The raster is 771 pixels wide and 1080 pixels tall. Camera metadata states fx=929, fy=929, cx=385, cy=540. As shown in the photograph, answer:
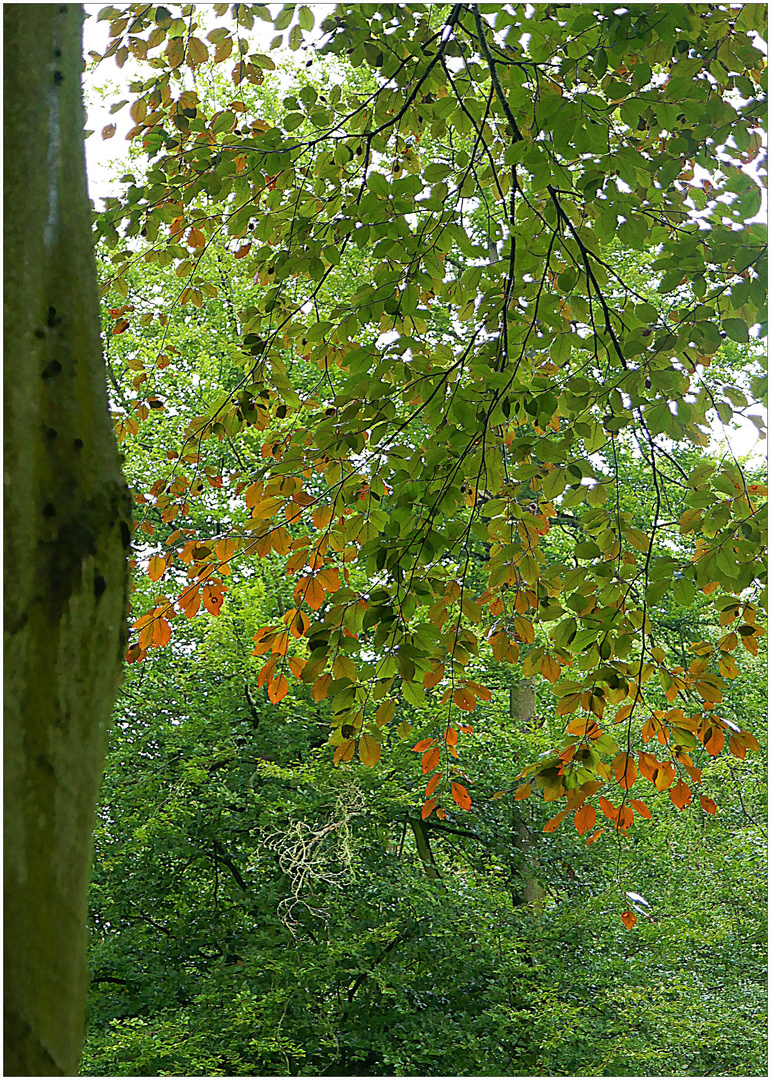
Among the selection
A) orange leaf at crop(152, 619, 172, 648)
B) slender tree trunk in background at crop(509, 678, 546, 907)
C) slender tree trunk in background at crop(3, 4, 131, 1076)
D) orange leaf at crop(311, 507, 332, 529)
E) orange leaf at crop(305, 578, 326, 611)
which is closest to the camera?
slender tree trunk in background at crop(3, 4, 131, 1076)

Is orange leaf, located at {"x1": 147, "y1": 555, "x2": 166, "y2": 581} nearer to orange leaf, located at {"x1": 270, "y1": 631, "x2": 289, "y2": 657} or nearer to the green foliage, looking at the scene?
the green foliage

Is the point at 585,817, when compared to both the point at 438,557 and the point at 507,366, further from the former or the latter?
the point at 507,366

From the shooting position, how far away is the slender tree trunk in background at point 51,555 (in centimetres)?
103

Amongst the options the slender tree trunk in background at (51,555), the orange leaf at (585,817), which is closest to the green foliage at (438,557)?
the orange leaf at (585,817)

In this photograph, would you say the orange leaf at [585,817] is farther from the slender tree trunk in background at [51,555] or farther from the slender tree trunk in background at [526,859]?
the slender tree trunk in background at [526,859]

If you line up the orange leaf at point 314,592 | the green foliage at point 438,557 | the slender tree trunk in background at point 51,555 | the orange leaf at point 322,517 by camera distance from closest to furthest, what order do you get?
the slender tree trunk in background at point 51,555 → the green foliage at point 438,557 → the orange leaf at point 314,592 → the orange leaf at point 322,517

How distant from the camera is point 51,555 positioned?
3.53 ft

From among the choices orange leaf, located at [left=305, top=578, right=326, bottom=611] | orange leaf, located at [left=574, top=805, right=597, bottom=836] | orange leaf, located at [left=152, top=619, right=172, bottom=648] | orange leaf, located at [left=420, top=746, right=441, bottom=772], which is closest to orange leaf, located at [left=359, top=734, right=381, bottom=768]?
orange leaf, located at [left=420, top=746, right=441, bottom=772]

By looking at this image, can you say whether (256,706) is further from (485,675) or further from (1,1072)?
(1,1072)

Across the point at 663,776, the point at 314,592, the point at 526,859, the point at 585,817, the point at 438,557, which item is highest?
the point at 438,557

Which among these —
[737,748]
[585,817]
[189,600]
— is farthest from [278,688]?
[737,748]

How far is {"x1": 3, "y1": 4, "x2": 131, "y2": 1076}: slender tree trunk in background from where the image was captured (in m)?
1.03

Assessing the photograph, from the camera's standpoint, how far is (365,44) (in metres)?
2.87

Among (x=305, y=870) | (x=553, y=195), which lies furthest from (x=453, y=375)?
(x=305, y=870)
